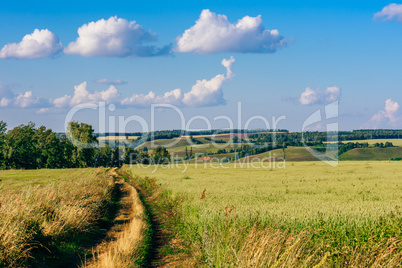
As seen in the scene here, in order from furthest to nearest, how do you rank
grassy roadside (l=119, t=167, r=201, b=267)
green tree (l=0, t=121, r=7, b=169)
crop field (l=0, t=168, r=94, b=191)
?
green tree (l=0, t=121, r=7, b=169) → crop field (l=0, t=168, r=94, b=191) → grassy roadside (l=119, t=167, r=201, b=267)

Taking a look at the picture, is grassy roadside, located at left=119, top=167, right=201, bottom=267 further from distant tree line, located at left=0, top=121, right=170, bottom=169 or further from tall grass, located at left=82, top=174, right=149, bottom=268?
distant tree line, located at left=0, top=121, right=170, bottom=169

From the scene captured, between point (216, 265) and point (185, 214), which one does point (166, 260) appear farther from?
point (185, 214)

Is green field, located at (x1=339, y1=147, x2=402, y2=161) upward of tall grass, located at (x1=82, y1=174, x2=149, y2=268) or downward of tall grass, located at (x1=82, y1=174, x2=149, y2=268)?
downward

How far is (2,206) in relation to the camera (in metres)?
11.0

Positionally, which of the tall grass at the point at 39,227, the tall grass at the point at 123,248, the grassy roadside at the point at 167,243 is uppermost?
the tall grass at the point at 39,227

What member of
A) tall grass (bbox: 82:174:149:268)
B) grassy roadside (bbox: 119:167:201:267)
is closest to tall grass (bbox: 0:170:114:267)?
tall grass (bbox: 82:174:149:268)

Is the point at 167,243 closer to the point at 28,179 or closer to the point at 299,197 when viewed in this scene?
the point at 299,197

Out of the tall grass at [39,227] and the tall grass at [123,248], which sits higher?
the tall grass at [39,227]

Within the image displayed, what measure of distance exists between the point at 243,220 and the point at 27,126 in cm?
11671

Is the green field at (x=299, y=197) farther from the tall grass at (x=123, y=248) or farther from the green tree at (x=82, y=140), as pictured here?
the green tree at (x=82, y=140)

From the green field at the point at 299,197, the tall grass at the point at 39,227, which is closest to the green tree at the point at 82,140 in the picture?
the green field at the point at 299,197

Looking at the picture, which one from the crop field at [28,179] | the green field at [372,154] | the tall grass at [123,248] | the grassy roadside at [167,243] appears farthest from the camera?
the green field at [372,154]

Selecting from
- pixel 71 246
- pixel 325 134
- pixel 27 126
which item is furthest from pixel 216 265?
pixel 325 134

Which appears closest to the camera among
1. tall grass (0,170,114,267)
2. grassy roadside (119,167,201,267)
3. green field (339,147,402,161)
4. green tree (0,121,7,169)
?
tall grass (0,170,114,267)
